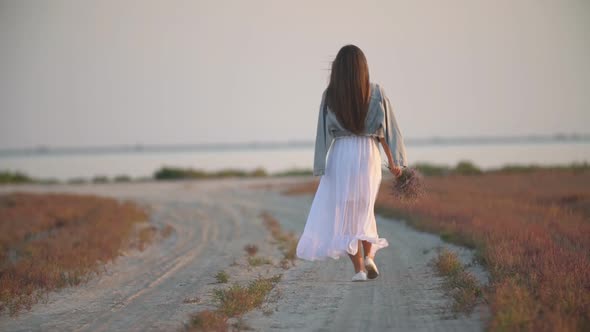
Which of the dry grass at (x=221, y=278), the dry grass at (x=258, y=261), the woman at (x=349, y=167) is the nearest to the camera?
the woman at (x=349, y=167)

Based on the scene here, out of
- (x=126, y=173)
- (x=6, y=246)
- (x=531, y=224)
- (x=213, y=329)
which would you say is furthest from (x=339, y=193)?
(x=126, y=173)

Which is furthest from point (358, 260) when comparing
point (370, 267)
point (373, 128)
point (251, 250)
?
point (251, 250)

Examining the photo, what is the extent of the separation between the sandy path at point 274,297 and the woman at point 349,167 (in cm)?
46

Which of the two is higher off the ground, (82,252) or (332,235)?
(332,235)

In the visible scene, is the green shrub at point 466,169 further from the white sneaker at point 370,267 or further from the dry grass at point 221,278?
the white sneaker at point 370,267

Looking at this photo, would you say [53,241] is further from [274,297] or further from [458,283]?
[458,283]

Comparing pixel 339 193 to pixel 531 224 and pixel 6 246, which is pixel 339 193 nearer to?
pixel 531 224

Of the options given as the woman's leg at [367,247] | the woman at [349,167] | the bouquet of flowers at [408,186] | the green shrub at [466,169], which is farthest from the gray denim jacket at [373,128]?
the green shrub at [466,169]

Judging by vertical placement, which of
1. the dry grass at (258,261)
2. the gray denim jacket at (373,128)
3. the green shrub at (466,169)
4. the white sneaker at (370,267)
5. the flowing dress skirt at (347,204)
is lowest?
the green shrub at (466,169)

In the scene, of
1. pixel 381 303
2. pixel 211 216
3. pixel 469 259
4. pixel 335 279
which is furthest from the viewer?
pixel 211 216

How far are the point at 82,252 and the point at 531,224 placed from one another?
6673 millimetres

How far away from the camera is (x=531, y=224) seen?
11070 millimetres

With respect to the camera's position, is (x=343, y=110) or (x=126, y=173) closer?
(x=343, y=110)

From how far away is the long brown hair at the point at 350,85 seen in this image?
7.27 metres
